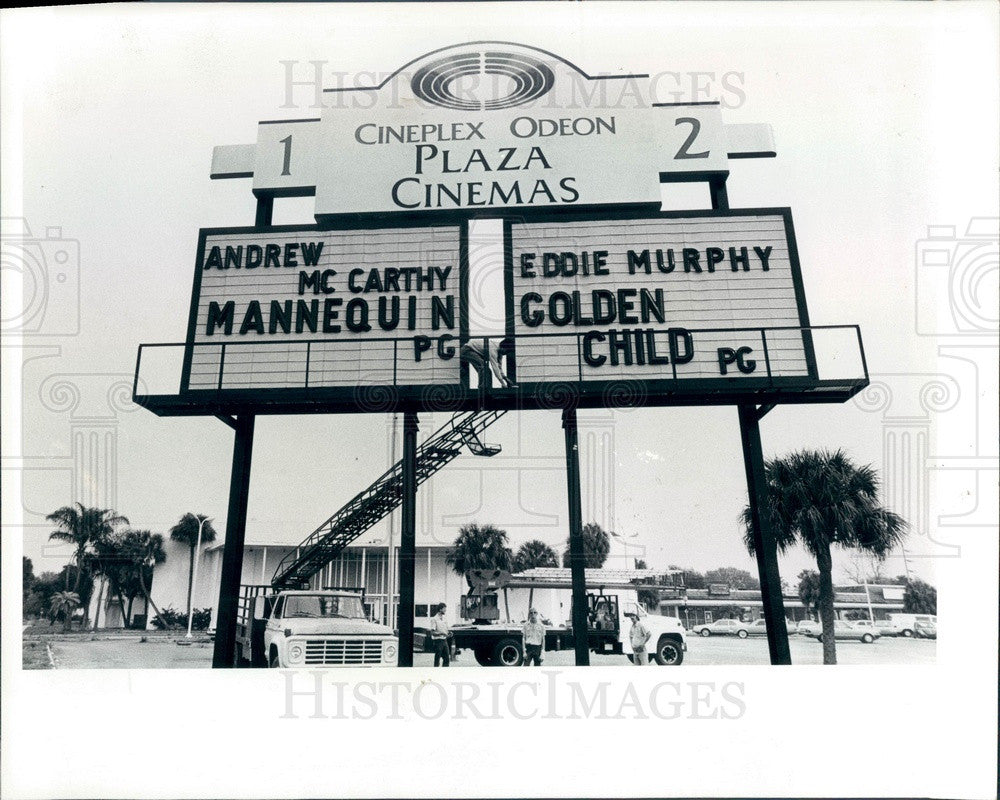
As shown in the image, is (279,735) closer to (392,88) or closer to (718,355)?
(718,355)

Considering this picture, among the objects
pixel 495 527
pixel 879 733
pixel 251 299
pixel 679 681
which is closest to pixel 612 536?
pixel 495 527

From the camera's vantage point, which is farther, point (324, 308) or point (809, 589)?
point (809, 589)

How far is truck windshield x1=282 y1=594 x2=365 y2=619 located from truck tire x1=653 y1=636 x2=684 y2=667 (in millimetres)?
4827

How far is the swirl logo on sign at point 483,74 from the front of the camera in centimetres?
1133

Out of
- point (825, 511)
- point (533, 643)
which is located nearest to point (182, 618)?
point (533, 643)

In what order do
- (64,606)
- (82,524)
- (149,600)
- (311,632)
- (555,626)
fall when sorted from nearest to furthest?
(311,632), (82,524), (64,606), (149,600), (555,626)

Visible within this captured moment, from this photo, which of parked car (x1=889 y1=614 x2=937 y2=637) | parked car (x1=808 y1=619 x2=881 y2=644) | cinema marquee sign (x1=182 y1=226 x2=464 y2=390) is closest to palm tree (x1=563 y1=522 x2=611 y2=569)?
cinema marquee sign (x1=182 y1=226 x2=464 y2=390)

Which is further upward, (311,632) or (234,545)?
(234,545)

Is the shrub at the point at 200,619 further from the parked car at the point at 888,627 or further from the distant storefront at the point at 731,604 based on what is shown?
the parked car at the point at 888,627

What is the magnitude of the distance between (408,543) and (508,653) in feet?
10.3

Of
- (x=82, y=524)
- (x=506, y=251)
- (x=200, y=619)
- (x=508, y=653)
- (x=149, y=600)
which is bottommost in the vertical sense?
(x=508, y=653)

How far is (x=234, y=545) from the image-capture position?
38.1 feet

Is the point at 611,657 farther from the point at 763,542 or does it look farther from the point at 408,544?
the point at 408,544

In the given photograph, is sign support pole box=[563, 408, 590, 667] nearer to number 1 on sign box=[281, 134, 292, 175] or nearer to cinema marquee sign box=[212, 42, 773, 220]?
cinema marquee sign box=[212, 42, 773, 220]
